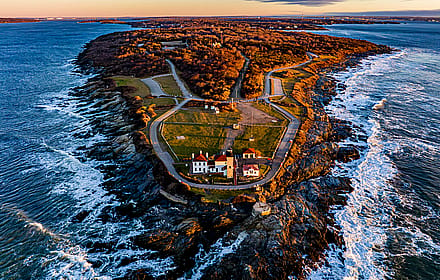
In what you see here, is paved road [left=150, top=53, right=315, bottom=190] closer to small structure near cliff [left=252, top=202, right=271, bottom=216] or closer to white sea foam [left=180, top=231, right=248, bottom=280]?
small structure near cliff [left=252, top=202, right=271, bottom=216]

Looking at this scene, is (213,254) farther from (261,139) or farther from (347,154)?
(347,154)

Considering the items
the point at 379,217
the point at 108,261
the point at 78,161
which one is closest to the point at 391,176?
the point at 379,217

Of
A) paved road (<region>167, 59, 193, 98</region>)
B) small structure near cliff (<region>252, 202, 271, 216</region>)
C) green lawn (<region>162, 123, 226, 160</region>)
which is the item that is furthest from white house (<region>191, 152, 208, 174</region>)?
paved road (<region>167, 59, 193, 98</region>)

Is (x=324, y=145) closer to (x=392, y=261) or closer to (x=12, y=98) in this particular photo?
(x=392, y=261)

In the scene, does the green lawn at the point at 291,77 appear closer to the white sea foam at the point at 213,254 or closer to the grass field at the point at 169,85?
the grass field at the point at 169,85

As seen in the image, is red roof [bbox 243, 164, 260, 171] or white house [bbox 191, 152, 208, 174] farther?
white house [bbox 191, 152, 208, 174]
